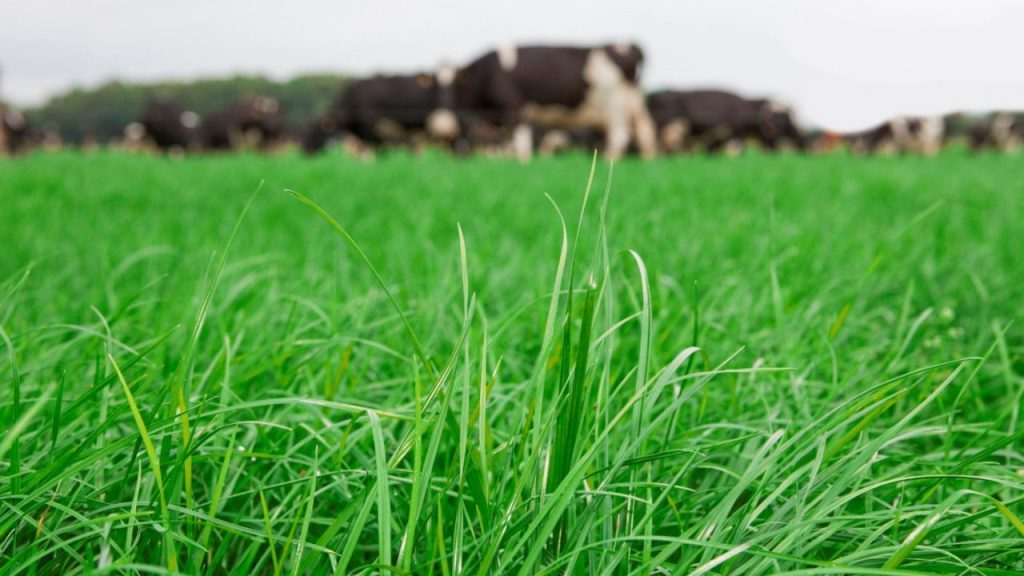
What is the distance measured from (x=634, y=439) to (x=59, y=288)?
186cm

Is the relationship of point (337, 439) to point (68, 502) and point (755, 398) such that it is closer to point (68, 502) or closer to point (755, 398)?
point (68, 502)

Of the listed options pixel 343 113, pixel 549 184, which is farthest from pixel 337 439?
pixel 343 113

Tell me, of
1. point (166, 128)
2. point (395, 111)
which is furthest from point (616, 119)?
point (166, 128)

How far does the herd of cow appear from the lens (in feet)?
41.9

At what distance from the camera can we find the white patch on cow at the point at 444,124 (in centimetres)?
1423

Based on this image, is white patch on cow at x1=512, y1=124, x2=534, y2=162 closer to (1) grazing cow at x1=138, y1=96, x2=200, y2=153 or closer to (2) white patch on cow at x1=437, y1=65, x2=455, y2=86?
(2) white patch on cow at x1=437, y1=65, x2=455, y2=86

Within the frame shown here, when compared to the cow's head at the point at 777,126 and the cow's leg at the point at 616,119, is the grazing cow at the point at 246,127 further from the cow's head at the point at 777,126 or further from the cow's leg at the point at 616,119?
the cow's head at the point at 777,126

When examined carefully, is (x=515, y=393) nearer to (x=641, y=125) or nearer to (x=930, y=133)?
(x=641, y=125)

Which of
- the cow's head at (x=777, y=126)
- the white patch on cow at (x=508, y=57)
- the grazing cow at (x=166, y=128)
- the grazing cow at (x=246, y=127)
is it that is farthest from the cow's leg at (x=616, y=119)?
the grazing cow at (x=166, y=128)

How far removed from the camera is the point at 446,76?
50.4ft

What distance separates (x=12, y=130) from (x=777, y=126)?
66.1 ft

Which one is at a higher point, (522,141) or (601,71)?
(601,71)

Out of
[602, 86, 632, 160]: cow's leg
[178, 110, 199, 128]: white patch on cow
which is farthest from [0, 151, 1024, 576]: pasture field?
[178, 110, 199, 128]: white patch on cow

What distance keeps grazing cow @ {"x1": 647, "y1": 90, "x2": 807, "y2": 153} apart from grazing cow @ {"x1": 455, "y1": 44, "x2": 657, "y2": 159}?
5.10 meters
